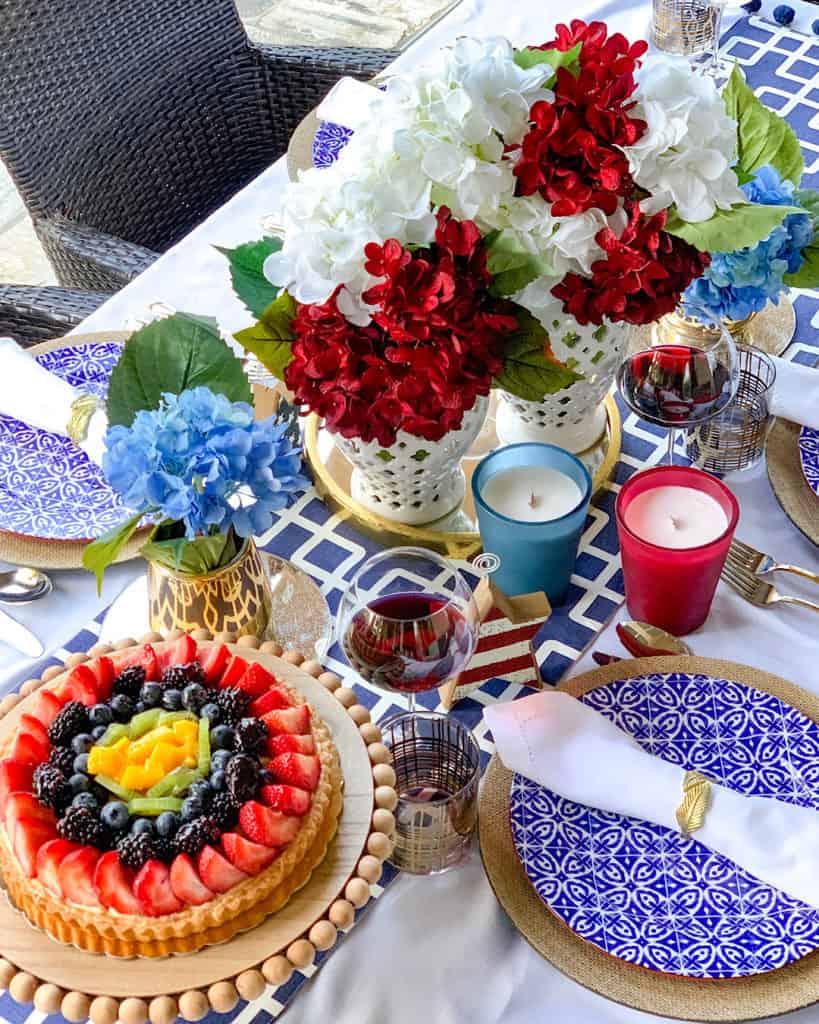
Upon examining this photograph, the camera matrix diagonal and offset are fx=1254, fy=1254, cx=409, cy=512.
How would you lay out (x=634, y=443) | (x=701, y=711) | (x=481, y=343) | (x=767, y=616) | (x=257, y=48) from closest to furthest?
(x=481, y=343) < (x=701, y=711) < (x=767, y=616) < (x=634, y=443) < (x=257, y=48)

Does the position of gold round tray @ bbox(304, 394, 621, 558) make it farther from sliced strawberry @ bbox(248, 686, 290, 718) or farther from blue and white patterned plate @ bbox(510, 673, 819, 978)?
sliced strawberry @ bbox(248, 686, 290, 718)

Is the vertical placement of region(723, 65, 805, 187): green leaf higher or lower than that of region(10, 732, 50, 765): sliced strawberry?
higher

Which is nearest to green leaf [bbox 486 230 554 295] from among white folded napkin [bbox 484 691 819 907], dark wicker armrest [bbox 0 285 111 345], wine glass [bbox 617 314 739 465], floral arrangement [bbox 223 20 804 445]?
floral arrangement [bbox 223 20 804 445]

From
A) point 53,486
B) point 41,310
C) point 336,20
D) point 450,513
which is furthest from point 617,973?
point 336,20

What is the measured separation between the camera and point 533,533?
3.67ft

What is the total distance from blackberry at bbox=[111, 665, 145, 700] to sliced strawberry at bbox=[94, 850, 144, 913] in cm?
15

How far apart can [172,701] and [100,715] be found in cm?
5

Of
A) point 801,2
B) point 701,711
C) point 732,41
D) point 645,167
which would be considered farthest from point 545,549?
point 801,2

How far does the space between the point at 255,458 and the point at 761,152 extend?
58cm

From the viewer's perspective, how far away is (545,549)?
3.72 feet

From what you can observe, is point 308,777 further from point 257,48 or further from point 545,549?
point 257,48

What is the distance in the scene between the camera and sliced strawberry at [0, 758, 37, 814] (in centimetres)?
87

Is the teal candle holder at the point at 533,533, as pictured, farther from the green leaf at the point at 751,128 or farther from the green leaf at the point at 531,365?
the green leaf at the point at 751,128

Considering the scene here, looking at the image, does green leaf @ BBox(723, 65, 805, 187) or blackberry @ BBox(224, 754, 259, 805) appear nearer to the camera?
blackberry @ BBox(224, 754, 259, 805)
